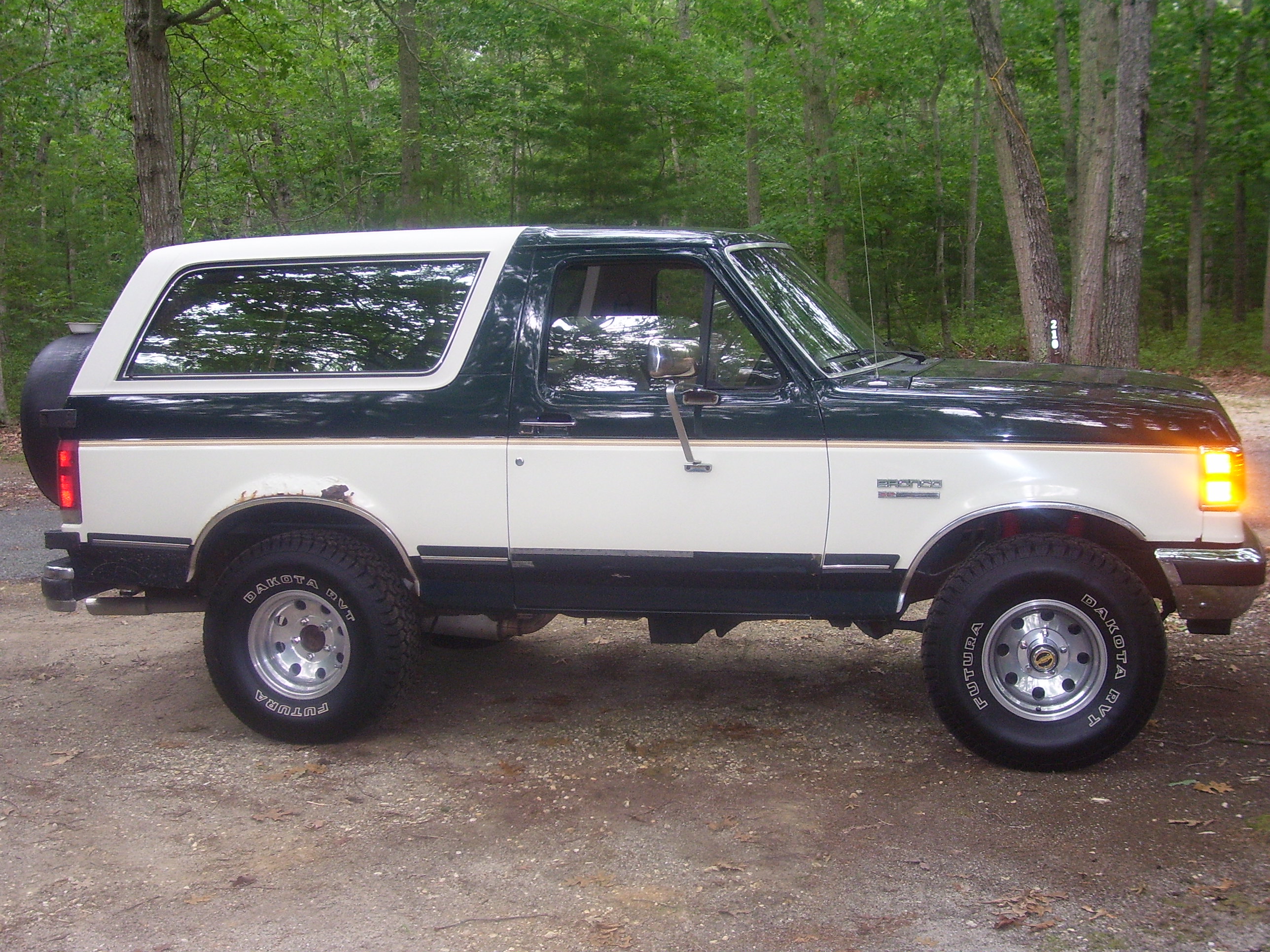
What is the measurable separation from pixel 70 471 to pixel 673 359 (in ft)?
9.31

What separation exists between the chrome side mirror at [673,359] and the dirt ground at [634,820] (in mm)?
1613

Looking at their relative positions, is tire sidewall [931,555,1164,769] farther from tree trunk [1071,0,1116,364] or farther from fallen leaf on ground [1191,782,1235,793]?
tree trunk [1071,0,1116,364]

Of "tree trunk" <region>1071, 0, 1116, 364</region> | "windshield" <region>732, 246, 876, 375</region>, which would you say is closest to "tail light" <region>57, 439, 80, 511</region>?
"windshield" <region>732, 246, 876, 375</region>

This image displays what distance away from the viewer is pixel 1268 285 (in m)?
21.6

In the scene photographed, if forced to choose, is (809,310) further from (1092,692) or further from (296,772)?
(296,772)

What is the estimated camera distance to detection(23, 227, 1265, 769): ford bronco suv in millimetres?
4203

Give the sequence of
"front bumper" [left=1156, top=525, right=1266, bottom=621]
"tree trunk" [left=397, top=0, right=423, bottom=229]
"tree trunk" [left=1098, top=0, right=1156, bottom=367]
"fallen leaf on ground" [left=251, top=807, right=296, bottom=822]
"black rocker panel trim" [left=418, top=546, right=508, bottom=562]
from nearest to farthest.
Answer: "front bumper" [left=1156, top=525, right=1266, bottom=621]
"fallen leaf on ground" [left=251, top=807, right=296, bottom=822]
"black rocker panel trim" [left=418, top=546, right=508, bottom=562]
"tree trunk" [left=1098, top=0, right=1156, bottom=367]
"tree trunk" [left=397, top=0, right=423, bottom=229]

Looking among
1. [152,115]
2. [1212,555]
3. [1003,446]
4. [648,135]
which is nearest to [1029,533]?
[1003,446]

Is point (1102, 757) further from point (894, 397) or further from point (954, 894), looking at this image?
point (894, 397)

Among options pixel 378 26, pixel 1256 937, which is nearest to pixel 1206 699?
pixel 1256 937

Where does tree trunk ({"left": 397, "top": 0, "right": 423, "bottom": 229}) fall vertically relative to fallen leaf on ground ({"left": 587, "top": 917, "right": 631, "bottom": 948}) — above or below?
above

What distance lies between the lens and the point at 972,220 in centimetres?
2627

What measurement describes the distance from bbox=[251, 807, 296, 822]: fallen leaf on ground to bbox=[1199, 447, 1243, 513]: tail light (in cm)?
363

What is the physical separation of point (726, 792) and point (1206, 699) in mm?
2408
